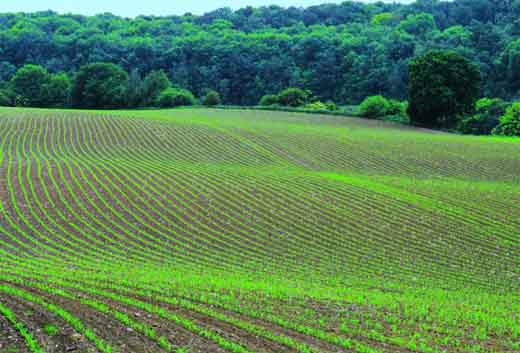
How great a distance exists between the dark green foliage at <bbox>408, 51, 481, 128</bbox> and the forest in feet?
118

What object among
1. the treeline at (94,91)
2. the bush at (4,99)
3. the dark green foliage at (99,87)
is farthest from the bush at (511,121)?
the bush at (4,99)

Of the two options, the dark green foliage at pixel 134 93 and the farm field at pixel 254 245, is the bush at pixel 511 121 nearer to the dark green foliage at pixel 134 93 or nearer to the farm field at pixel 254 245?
the farm field at pixel 254 245

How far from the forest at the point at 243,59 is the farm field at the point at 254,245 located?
6596cm

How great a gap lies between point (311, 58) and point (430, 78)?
2651 inches

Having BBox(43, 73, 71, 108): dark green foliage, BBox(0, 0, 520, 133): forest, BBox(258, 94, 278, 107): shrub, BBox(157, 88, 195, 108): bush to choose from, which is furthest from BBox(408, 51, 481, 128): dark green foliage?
BBox(43, 73, 71, 108): dark green foliage

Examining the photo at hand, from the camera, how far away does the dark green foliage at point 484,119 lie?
286ft

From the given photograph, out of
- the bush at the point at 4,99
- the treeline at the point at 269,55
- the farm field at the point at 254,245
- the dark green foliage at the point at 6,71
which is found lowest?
the bush at the point at 4,99

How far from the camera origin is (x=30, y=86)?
123 metres

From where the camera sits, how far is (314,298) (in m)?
16.4

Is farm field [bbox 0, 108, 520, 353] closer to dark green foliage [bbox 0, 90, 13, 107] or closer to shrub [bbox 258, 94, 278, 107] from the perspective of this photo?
shrub [bbox 258, 94, 278, 107]

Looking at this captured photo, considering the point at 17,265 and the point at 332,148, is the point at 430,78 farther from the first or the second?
the point at 17,265

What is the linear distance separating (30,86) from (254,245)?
11030 centimetres

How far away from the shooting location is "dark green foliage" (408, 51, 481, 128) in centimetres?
8100

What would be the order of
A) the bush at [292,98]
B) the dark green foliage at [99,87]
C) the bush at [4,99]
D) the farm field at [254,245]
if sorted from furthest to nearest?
the bush at [4,99]
the dark green foliage at [99,87]
the bush at [292,98]
the farm field at [254,245]
